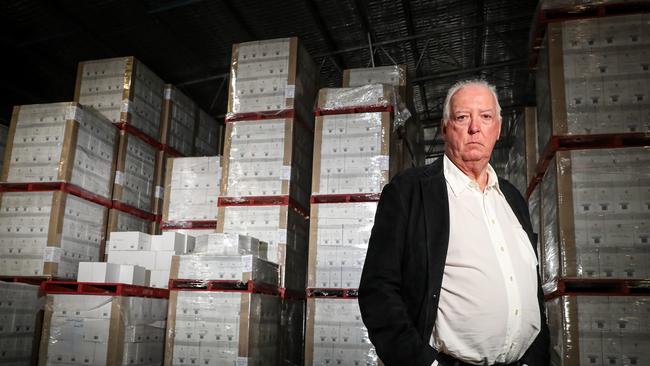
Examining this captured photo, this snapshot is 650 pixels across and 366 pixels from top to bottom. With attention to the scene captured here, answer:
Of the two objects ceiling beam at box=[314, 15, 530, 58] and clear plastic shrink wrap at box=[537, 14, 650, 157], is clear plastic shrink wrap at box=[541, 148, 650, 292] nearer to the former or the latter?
clear plastic shrink wrap at box=[537, 14, 650, 157]

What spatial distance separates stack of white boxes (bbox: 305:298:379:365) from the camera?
6.93 metres

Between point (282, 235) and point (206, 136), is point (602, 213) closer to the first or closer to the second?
point (282, 235)

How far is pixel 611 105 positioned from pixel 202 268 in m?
5.06

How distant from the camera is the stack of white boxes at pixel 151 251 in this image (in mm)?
7664

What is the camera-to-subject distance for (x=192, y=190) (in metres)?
9.22

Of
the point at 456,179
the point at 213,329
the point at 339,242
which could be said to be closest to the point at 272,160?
the point at 339,242

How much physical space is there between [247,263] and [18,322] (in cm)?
297

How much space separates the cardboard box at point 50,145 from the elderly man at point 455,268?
712 centimetres

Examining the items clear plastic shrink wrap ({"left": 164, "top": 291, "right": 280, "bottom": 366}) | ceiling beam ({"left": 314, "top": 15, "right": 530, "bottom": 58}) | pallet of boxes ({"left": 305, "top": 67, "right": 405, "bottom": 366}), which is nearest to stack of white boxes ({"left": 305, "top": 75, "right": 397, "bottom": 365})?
pallet of boxes ({"left": 305, "top": 67, "right": 405, "bottom": 366})

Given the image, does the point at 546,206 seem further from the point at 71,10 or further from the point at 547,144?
the point at 71,10

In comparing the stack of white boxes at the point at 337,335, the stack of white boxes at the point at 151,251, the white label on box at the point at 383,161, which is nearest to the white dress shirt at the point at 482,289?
the stack of white boxes at the point at 337,335

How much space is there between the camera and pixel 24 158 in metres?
8.04

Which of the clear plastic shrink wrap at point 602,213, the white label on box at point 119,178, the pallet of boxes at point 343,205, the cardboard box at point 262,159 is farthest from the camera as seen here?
the white label on box at point 119,178

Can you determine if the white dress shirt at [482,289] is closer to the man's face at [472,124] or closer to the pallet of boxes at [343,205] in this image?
the man's face at [472,124]
